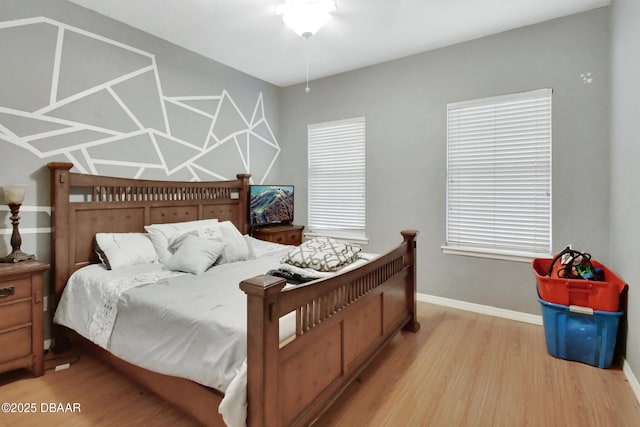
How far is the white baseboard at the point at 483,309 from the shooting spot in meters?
3.06

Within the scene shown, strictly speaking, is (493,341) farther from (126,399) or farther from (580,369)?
(126,399)

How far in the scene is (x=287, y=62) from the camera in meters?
3.81

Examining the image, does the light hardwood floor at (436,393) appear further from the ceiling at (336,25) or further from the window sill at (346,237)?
the ceiling at (336,25)

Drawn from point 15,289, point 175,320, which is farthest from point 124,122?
point 175,320

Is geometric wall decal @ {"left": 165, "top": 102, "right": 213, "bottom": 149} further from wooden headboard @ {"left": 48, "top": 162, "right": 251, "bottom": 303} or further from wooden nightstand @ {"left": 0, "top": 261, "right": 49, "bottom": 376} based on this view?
wooden nightstand @ {"left": 0, "top": 261, "right": 49, "bottom": 376}

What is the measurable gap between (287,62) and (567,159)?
9.79 ft

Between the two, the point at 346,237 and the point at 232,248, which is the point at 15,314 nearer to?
the point at 232,248

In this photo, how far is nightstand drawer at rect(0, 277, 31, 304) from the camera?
2057mm

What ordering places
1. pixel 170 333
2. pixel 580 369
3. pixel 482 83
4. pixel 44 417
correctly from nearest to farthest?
pixel 170 333 → pixel 44 417 → pixel 580 369 → pixel 482 83

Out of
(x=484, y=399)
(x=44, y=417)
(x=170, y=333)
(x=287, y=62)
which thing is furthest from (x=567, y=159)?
(x=44, y=417)

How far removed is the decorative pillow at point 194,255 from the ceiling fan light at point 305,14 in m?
1.80

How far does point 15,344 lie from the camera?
211cm

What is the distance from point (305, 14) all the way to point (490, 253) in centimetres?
268

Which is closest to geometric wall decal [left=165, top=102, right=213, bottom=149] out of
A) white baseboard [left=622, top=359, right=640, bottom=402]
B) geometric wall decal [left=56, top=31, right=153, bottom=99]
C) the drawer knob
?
geometric wall decal [left=56, top=31, right=153, bottom=99]
